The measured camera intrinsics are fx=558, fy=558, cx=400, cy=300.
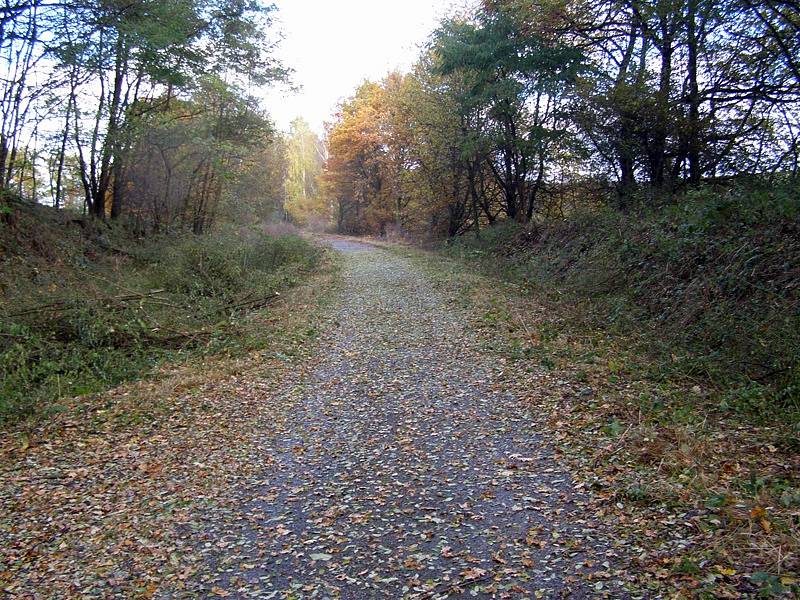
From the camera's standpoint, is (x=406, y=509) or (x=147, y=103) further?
(x=147, y=103)

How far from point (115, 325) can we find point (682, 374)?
9194 millimetres

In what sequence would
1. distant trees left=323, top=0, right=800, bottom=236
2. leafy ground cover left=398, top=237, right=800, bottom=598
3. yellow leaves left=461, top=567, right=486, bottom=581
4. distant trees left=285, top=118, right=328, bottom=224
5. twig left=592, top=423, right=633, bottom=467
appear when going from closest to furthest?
leafy ground cover left=398, top=237, right=800, bottom=598 < yellow leaves left=461, top=567, right=486, bottom=581 < twig left=592, top=423, right=633, bottom=467 < distant trees left=323, top=0, right=800, bottom=236 < distant trees left=285, top=118, right=328, bottom=224

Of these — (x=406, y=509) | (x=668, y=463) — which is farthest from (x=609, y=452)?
(x=406, y=509)

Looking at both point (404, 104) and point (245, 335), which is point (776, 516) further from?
point (404, 104)

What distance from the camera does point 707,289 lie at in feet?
28.1

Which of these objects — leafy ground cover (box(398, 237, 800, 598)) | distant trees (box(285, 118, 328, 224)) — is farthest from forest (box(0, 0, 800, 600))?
distant trees (box(285, 118, 328, 224))

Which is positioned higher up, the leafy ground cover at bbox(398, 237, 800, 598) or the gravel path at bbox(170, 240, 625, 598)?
the leafy ground cover at bbox(398, 237, 800, 598)

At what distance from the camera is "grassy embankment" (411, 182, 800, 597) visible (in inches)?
151

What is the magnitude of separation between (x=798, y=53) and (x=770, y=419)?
26.1 ft

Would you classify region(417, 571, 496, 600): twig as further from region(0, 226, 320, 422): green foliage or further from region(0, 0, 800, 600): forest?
region(0, 226, 320, 422): green foliage

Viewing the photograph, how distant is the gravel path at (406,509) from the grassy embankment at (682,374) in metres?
0.43

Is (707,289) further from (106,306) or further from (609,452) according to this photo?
(106,306)

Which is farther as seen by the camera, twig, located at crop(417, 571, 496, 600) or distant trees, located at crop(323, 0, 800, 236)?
distant trees, located at crop(323, 0, 800, 236)

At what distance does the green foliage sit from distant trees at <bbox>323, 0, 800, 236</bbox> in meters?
10.1
